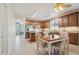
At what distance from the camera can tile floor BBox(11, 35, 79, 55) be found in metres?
2.06

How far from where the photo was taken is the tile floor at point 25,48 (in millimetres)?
2059

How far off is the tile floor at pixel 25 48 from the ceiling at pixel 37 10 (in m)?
0.42

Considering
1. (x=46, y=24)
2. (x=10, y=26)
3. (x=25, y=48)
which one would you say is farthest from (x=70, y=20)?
(x=10, y=26)

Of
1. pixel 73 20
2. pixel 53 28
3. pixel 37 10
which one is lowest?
pixel 53 28

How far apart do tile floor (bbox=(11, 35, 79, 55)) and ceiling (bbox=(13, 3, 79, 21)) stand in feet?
1.36

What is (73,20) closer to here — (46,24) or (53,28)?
(53,28)

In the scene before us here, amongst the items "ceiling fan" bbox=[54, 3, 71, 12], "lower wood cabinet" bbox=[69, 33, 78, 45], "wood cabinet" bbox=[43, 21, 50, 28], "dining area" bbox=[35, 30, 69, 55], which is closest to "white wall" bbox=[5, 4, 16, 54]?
"dining area" bbox=[35, 30, 69, 55]

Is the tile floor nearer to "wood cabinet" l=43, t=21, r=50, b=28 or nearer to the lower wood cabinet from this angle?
the lower wood cabinet

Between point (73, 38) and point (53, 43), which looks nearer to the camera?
point (73, 38)

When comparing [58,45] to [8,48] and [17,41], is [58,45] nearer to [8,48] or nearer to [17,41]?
[17,41]

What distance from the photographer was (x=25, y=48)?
2141 mm

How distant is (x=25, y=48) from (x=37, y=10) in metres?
0.71

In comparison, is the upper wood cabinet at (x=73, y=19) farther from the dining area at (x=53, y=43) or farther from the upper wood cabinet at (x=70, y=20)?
the dining area at (x=53, y=43)
